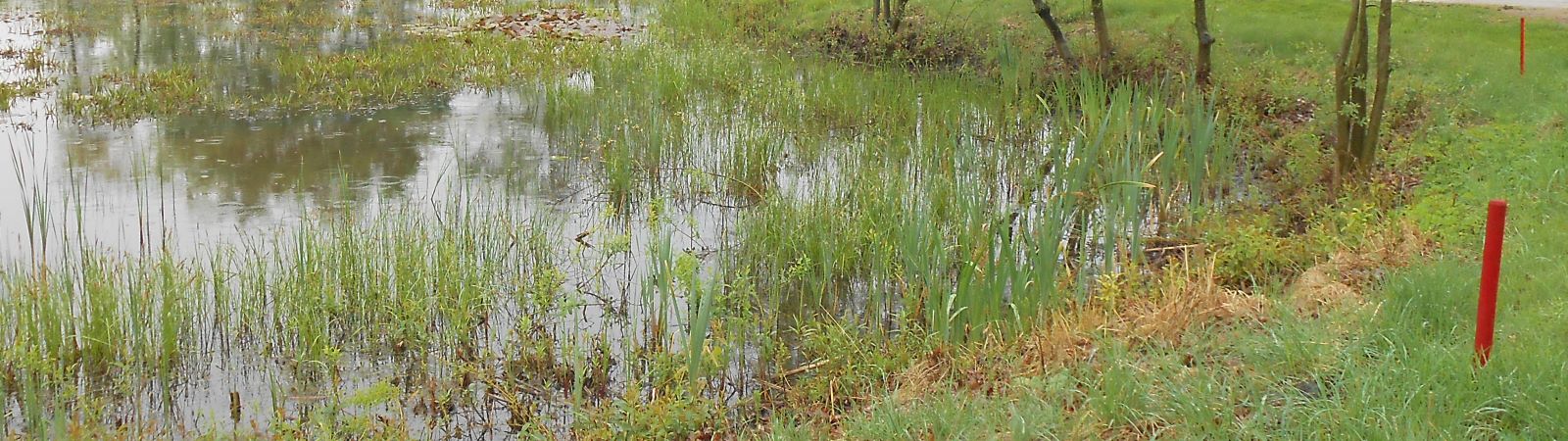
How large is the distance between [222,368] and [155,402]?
1.28 ft

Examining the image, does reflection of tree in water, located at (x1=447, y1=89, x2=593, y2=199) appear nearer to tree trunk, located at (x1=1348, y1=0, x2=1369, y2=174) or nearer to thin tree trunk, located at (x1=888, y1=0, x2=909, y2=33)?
thin tree trunk, located at (x1=888, y1=0, x2=909, y2=33)

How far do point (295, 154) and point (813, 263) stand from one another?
5674mm

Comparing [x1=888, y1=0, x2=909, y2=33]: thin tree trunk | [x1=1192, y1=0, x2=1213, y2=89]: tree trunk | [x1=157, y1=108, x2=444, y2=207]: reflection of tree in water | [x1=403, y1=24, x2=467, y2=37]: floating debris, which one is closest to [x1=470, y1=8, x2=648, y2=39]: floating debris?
[x1=403, y1=24, x2=467, y2=37]: floating debris

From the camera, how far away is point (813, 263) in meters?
7.32

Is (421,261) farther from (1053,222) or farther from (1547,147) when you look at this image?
(1547,147)

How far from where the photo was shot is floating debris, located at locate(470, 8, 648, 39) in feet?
62.1

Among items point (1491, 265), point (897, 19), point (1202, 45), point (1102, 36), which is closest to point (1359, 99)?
point (1202, 45)

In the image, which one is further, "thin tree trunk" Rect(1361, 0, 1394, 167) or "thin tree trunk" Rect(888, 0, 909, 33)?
"thin tree trunk" Rect(888, 0, 909, 33)

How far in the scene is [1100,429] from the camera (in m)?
4.78

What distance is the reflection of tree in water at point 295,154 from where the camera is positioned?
9.71m

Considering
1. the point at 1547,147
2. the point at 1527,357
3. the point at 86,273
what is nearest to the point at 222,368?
the point at 86,273

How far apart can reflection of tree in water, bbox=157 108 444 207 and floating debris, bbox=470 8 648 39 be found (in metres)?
6.12

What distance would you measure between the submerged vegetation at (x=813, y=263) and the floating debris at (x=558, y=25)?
5.32 meters

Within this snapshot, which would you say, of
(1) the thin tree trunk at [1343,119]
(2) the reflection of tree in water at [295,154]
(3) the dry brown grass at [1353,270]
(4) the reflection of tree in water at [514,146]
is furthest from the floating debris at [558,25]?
(3) the dry brown grass at [1353,270]
